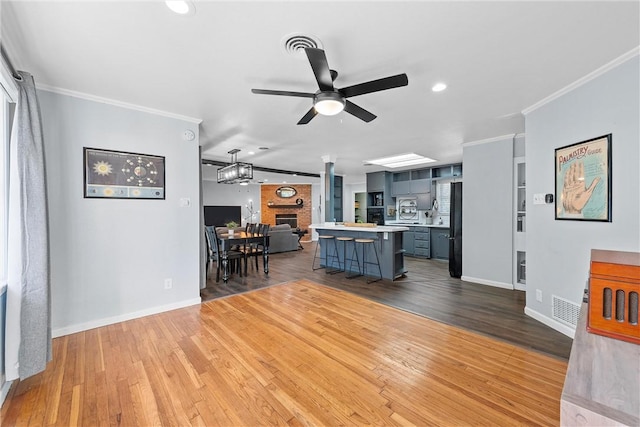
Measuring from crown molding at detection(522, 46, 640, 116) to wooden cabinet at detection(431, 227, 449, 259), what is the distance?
12.8 feet

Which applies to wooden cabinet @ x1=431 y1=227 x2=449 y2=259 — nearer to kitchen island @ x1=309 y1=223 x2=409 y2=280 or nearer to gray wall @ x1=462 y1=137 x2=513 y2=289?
gray wall @ x1=462 y1=137 x2=513 y2=289

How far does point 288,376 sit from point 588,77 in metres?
3.66

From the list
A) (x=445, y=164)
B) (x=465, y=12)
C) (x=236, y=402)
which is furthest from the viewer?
(x=445, y=164)

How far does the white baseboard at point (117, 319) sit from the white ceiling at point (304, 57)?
2.42 m

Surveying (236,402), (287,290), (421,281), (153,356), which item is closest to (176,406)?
(236,402)

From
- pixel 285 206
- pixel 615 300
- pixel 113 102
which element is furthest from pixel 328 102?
pixel 285 206

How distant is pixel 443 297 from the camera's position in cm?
377

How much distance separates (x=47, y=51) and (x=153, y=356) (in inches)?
102

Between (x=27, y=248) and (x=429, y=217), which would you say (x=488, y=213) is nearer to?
(x=429, y=217)

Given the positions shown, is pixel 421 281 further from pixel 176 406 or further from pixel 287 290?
pixel 176 406

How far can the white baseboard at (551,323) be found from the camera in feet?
8.43

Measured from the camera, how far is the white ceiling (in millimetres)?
1619

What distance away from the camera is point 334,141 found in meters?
4.64

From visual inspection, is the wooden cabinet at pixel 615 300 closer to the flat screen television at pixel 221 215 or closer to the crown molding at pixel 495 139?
the crown molding at pixel 495 139
